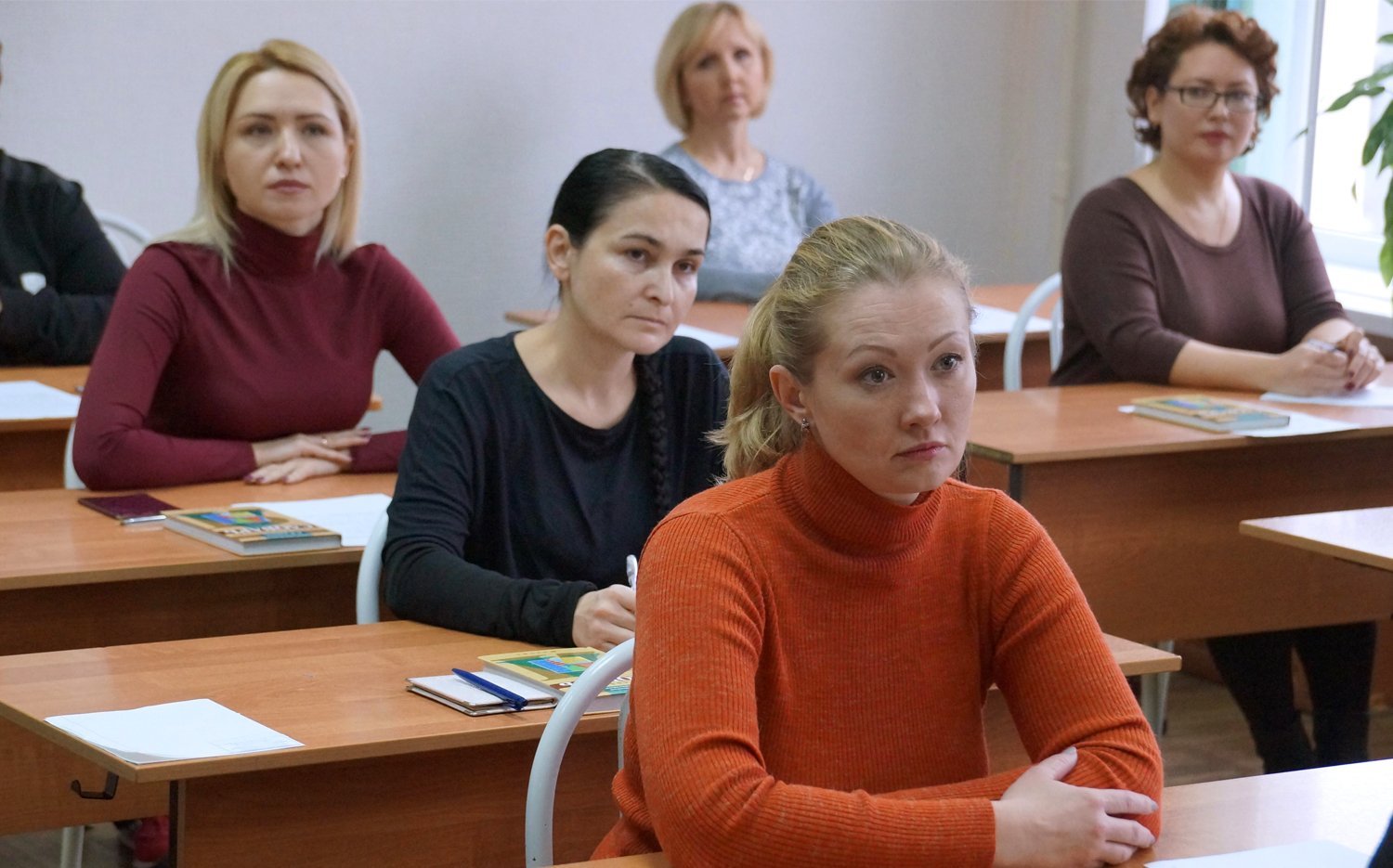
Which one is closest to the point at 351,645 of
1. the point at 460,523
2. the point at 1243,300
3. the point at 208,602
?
the point at 460,523

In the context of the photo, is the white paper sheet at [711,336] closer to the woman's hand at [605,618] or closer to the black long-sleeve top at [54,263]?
the black long-sleeve top at [54,263]

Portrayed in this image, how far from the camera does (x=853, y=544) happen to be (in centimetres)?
149

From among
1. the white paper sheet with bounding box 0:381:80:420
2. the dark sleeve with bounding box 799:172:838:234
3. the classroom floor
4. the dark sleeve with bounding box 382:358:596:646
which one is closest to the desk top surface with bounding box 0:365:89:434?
the white paper sheet with bounding box 0:381:80:420

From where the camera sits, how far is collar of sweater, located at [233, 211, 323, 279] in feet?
10.0

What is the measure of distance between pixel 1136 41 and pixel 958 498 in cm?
409

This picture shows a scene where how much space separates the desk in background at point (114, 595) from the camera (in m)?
2.15

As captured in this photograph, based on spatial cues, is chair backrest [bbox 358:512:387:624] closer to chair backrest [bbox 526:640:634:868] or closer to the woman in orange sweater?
chair backrest [bbox 526:640:634:868]

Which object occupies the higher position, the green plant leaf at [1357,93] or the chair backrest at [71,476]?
the green plant leaf at [1357,93]

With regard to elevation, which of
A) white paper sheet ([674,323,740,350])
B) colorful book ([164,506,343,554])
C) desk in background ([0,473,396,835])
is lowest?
desk in background ([0,473,396,835])

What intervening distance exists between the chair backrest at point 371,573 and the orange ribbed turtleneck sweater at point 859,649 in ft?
2.64

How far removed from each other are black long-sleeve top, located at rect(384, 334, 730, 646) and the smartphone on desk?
0.56m

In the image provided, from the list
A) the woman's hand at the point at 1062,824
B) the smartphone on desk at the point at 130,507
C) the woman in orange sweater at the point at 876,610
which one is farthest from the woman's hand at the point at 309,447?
the woman's hand at the point at 1062,824

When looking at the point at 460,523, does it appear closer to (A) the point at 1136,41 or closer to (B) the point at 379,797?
(B) the point at 379,797

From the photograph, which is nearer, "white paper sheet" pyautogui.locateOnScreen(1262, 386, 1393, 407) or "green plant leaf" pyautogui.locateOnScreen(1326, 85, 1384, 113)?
"green plant leaf" pyautogui.locateOnScreen(1326, 85, 1384, 113)
